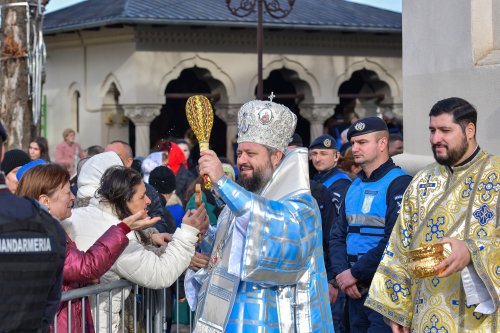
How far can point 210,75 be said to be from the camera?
23859 mm

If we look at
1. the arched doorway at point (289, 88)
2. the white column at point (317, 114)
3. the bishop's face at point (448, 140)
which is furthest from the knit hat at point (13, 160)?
the arched doorway at point (289, 88)

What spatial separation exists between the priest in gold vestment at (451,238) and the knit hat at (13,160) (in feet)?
15.8

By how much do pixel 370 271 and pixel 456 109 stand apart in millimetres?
1492

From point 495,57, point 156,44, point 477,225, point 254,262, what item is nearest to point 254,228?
point 254,262

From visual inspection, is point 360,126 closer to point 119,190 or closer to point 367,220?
point 367,220

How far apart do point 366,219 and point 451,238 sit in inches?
61.3

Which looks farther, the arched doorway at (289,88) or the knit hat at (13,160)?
the arched doorway at (289,88)

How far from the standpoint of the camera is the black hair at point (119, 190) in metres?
6.04

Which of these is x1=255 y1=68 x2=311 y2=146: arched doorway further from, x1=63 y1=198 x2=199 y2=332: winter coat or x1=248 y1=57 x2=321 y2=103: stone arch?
x1=63 y1=198 x2=199 y2=332: winter coat

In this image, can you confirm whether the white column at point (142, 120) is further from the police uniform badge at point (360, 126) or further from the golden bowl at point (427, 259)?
the golden bowl at point (427, 259)

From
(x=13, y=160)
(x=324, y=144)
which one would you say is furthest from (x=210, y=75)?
(x=324, y=144)

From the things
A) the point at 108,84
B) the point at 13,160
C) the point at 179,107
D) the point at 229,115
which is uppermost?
the point at 108,84

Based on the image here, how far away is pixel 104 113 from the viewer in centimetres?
2423

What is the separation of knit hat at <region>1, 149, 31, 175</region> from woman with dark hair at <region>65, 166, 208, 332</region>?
147 inches
